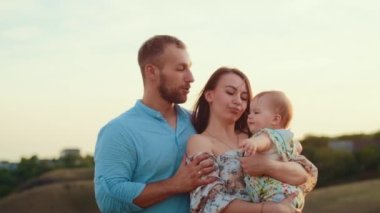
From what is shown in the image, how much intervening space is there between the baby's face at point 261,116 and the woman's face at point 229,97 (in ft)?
0.55

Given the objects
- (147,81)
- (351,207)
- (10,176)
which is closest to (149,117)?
(147,81)

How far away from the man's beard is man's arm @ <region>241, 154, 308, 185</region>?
0.56 m

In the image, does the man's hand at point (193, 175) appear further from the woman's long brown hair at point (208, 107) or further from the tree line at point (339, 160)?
the tree line at point (339, 160)

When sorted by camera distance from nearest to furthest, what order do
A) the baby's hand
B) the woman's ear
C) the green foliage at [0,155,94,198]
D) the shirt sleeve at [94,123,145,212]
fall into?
the baby's hand < the shirt sleeve at [94,123,145,212] < the woman's ear < the green foliage at [0,155,94,198]

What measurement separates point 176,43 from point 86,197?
4174cm

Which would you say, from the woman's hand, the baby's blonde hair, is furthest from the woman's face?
the woman's hand

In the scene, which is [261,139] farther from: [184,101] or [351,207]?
[351,207]

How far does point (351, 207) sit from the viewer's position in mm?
35906

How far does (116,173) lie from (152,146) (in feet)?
0.87

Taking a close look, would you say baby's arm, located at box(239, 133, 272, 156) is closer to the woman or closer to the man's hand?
the woman

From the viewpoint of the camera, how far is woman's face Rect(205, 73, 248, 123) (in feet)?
18.9

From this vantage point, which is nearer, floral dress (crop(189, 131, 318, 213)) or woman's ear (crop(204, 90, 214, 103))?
floral dress (crop(189, 131, 318, 213))

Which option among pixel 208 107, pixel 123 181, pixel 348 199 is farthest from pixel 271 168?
pixel 348 199

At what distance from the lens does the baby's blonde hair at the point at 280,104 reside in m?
5.62
